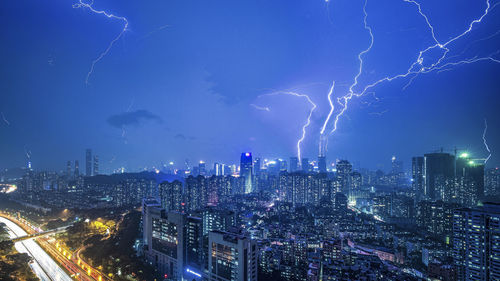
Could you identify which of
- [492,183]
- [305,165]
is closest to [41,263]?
[492,183]

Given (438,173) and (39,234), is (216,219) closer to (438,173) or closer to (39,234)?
(39,234)

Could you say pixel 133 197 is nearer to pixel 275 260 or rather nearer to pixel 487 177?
pixel 275 260

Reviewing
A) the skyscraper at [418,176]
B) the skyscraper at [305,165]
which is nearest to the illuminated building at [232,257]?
the skyscraper at [418,176]

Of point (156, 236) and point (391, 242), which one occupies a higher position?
point (156, 236)

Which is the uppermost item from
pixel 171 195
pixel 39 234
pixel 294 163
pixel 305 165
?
pixel 294 163

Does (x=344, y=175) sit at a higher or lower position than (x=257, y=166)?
lower

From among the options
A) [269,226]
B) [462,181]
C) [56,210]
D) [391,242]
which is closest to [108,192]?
[56,210]
